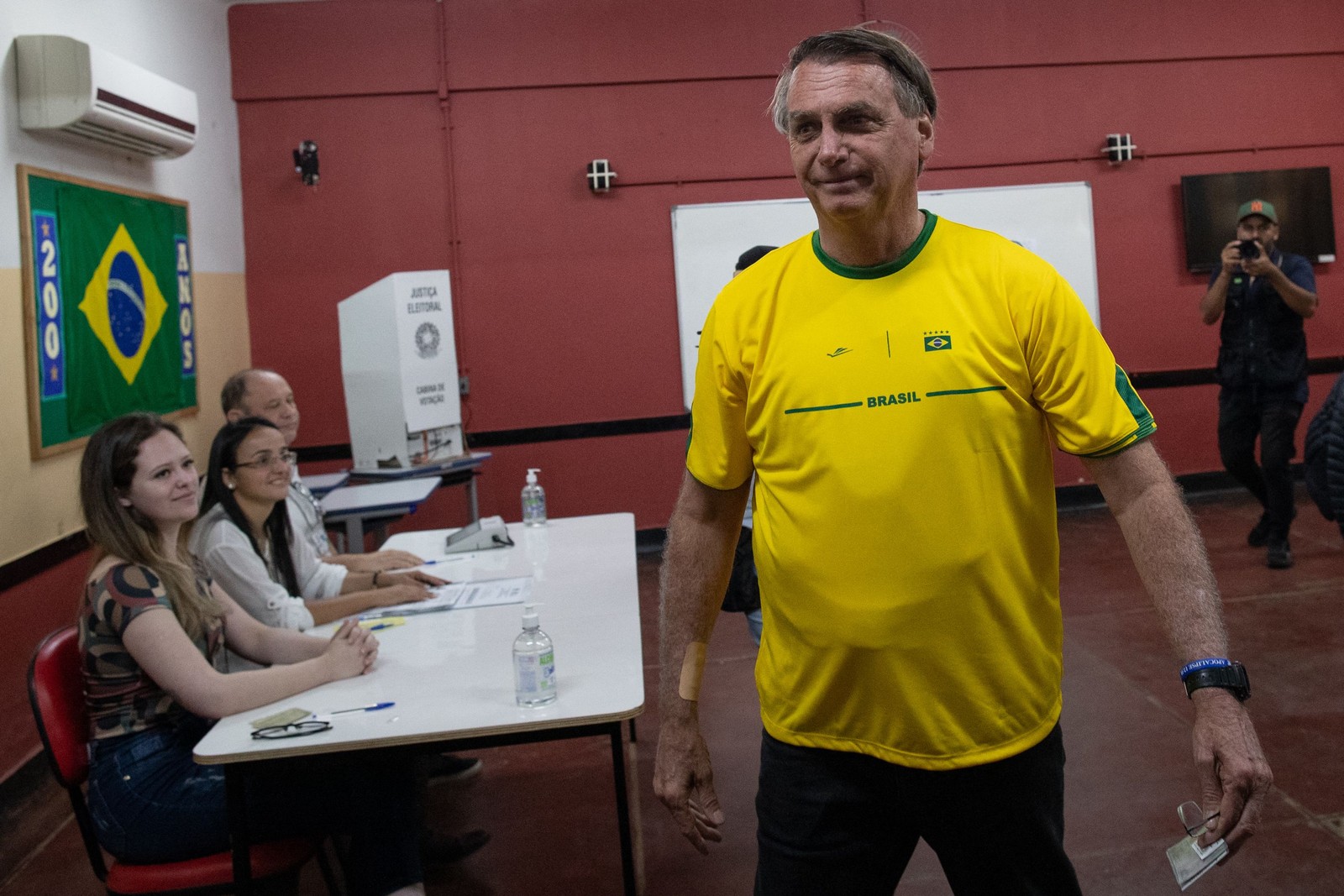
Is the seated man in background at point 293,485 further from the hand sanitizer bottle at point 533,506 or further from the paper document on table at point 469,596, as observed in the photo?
the hand sanitizer bottle at point 533,506

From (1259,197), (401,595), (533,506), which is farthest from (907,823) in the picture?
(1259,197)

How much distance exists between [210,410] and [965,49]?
458cm

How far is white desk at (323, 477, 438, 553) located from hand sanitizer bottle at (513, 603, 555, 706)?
2116 mm

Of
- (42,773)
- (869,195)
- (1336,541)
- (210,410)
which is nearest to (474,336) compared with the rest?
(210,410)

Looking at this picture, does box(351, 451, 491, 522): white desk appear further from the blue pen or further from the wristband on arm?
the wristband on arm

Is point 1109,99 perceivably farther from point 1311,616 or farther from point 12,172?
point 12,172

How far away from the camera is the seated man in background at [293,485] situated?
3.20 meters

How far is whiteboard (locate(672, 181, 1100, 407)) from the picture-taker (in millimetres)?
6199

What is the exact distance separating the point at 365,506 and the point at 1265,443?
400cm

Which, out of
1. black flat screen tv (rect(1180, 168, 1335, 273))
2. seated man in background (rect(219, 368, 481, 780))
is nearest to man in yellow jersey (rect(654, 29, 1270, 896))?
seated man in background (rect(219, 368, 481, 780))

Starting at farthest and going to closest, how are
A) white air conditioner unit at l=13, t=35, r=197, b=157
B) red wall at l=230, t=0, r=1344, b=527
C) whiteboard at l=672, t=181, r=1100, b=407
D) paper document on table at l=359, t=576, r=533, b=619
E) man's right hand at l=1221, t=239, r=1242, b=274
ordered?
whiteboard at l=672, t=181, r=1100, b=407, red wall at l=230, t=0, r=1344, b=527, man's right hand at l=1221, t=239, r=1242, b=274, white air conditioner unit at l=13, t=35, r=197, b=157, paper document on table at l=359, t=576, r=533, b=619

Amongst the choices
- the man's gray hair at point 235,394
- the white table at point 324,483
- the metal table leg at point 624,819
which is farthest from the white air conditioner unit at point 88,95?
the metal table leg at point 624,819

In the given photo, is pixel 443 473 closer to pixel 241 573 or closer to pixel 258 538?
pixel 258 538

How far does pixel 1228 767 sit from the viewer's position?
1185 mm
